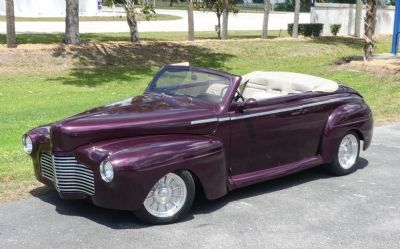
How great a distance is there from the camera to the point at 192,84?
6184 mm

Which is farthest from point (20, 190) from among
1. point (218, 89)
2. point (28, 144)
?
point (218, 89)

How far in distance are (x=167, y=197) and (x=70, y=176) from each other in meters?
0.90

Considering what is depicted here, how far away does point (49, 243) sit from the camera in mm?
4766

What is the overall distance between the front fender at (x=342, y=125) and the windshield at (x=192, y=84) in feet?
4.99

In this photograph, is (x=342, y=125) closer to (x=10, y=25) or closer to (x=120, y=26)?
(x=10, y=25)

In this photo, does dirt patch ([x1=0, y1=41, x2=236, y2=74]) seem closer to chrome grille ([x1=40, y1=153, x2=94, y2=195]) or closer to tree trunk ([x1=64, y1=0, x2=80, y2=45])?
tree trunk ([x1=64, y1=0, x2=80, y2=45])

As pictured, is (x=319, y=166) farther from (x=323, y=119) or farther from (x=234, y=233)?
(x=234, y=233)

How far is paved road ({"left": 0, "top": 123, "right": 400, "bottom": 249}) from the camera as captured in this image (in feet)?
15.9

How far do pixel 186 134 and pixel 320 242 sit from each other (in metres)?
1.59

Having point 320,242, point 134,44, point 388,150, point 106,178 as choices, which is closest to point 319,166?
point 388,150

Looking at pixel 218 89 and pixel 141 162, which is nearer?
pixel 141 162

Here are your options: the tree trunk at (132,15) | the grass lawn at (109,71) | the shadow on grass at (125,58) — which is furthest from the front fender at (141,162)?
the tree trunk at (132,15)

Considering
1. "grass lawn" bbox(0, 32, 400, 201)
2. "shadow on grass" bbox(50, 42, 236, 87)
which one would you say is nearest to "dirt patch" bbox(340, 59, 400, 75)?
"grass lawn" bbox(0, 32, 400, 201)

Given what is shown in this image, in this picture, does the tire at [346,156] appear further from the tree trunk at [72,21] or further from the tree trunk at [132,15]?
the tree trunk at [72,21]
